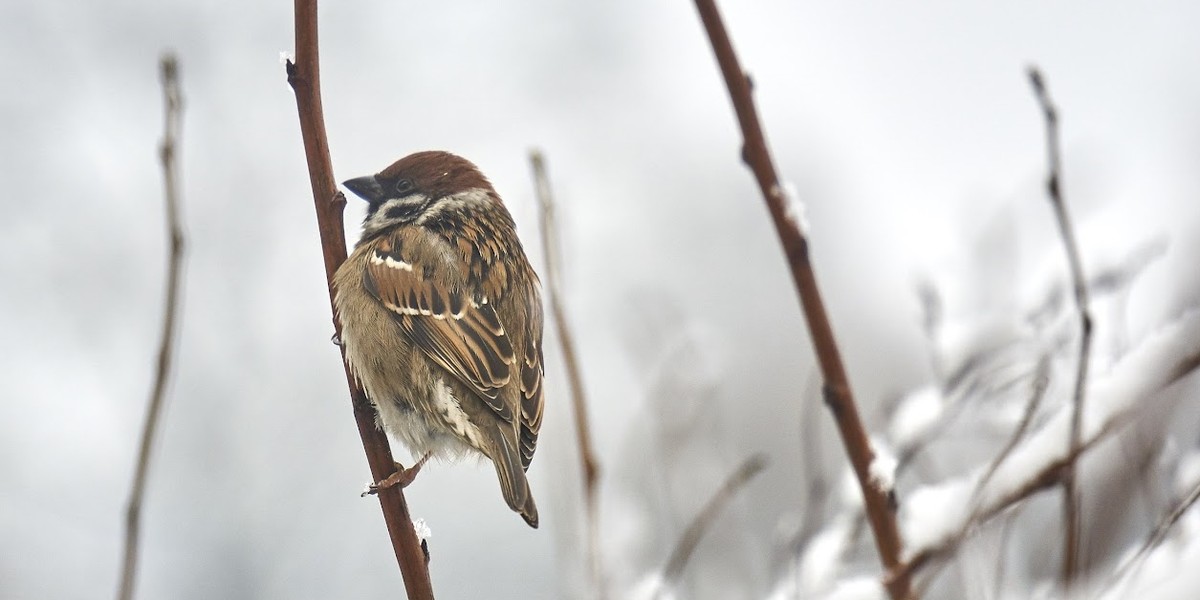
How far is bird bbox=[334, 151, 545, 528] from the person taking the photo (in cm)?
330

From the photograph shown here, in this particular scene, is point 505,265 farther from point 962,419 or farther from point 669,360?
point 962,419

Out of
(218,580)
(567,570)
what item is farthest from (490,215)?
(218,580)

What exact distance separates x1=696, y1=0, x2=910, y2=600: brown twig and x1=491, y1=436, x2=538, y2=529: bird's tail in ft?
5.31

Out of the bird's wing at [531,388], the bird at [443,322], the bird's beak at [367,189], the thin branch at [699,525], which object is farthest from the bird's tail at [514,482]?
the bird's beak at [367,189]

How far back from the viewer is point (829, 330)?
4.00 ft

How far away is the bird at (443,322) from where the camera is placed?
330 cm

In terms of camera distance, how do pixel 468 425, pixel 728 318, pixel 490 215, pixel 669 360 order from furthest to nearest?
pixel 728 318 < pixel 490 215 < pixel 468 425 < pixel 669 360

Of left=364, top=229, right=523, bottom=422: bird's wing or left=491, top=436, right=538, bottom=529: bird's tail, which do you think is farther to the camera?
left=364, top=229, right=523, bottom=422: bird's wing

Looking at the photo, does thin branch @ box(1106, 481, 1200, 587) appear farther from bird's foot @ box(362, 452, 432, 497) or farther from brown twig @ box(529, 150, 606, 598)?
bird's foot @ box(362, 452, 432, 497)

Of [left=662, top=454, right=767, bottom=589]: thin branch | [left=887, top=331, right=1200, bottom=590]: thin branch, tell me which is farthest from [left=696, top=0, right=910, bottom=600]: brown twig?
[left=662, top=454, right=767, bottom=589]: thin branch

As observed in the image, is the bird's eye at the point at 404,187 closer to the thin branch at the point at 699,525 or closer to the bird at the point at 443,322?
the bird at the point at 443,322

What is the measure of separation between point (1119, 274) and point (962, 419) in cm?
38

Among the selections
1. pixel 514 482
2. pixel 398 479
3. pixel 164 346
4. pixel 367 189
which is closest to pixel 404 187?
pixel 367 189

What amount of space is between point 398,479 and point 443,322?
148 centimetres
